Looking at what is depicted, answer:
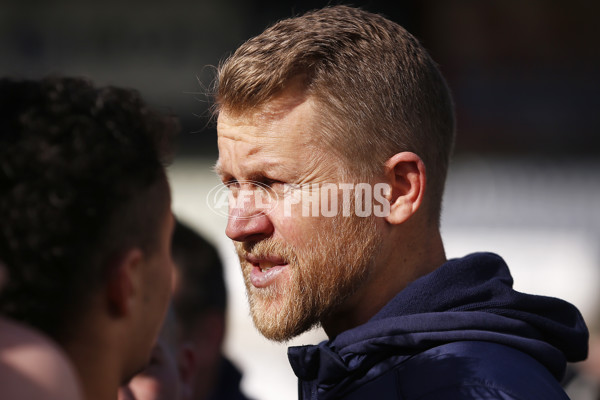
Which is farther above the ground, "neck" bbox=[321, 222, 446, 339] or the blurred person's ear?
"neck" bbox=[321, 222, 446, 339]

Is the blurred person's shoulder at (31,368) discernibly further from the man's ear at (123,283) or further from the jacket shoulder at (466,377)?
the jacket shoulder at (466,377)

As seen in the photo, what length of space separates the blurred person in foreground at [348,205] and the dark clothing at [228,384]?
1095 millimetres

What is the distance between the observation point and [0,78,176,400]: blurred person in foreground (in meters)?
1.20

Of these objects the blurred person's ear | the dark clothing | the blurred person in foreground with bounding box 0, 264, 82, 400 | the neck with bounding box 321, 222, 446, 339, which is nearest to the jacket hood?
the neck with bounding box 321, 222, 446, 339

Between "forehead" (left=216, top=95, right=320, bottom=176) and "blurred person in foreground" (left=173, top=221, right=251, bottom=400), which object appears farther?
"blurred person in foreground" (left=173, top=221, right=251, bottom=400)

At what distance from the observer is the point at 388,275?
199 cm

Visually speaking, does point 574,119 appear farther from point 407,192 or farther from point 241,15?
point 407,192

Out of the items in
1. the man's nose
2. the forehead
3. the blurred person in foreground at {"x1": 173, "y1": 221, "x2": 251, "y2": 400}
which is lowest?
the blurred person in foreground at {"x1": 173, "y1": 221, "x2": 251, "y2": 400}

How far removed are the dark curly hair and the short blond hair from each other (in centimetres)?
71

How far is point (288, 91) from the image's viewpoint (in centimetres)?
202

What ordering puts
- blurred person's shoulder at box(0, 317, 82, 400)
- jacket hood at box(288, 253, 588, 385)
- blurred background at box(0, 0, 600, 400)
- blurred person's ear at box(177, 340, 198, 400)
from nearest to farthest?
blurred person's shoulder at box(0, 317, 82, 400) < jacket hood at box(288, 253, 588, 385) < blurred person's ear at box(177, 340, 198, 400) < blurred background at box(0, 0, 600, 400)

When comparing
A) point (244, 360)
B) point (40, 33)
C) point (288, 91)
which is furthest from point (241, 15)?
point (288, 91)

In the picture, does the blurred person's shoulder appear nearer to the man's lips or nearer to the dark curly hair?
the dark curly hair

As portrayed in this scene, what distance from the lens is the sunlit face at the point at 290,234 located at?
1.93 meters
